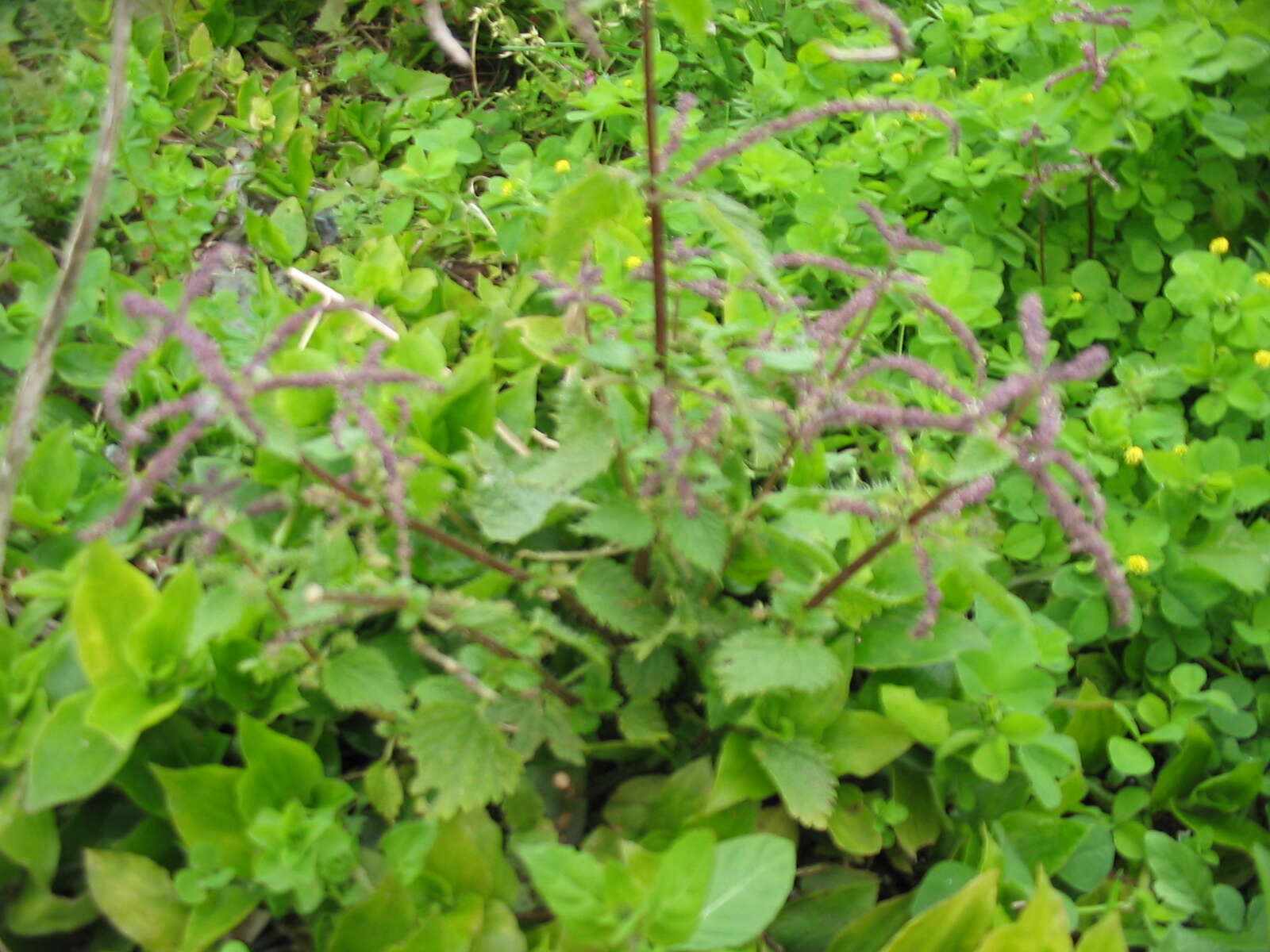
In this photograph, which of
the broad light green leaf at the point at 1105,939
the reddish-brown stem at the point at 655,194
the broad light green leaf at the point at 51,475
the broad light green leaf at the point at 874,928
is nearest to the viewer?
the reddish-brown stem at the point at 655,194

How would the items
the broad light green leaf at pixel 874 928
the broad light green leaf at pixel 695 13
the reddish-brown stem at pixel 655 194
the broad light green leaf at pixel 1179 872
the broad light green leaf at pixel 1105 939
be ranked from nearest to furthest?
the broad light green leaf at pixel 695 13 → the reddish-brown stem at pixel 655 194 → the broad light green leaf at pixel 1105 939 → the broad light green leaf at pixel 874 928 → the broad light green leaf at pixel 1179 872

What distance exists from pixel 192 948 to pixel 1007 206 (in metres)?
1.87

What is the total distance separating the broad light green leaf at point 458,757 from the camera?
3.79ft

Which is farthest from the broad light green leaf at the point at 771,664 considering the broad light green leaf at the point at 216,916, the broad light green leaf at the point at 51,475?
the broad light green leaf at the point at 51,475

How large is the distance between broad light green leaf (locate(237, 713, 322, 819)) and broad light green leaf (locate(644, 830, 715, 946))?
0.45m

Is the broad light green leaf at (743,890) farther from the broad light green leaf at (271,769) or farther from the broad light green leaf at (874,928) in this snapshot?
the broad light green leaf at (271,769)

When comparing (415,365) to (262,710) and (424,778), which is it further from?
(424,778)

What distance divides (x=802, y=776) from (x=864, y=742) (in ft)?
0.38

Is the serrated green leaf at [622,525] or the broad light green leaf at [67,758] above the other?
the serrated green leaf at [622,525]

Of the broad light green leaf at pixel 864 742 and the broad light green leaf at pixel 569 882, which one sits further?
the broad light green leaf at pixel 864 742

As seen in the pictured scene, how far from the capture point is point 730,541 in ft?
4.29

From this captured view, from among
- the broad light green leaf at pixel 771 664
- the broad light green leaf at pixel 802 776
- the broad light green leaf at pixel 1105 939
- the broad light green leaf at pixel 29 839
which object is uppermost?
the broad light green leaf at pixel 771 664

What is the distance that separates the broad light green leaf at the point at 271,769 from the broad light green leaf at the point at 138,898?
5.5 inches

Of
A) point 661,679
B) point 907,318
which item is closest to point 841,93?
point 907,318
